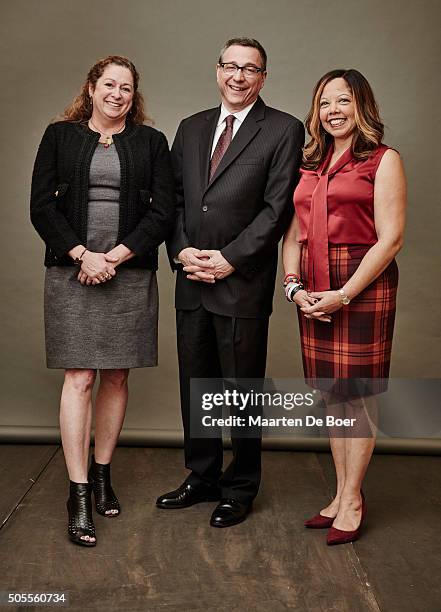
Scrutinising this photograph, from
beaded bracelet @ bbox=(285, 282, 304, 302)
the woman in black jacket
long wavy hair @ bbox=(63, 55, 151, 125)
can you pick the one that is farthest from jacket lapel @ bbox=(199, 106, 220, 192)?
beaded bracelet @ bbox=(285, 282, 304, 302)

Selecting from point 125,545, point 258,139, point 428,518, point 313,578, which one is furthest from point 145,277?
point 428,518

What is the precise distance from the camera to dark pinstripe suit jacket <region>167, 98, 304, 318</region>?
306 cm

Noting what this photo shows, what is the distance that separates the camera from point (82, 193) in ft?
9.84

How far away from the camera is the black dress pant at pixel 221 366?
124 inches

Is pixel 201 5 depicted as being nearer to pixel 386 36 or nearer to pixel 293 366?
pixel 386 36

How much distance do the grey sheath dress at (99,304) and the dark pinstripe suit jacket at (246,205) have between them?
25 cm

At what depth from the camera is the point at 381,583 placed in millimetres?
2680

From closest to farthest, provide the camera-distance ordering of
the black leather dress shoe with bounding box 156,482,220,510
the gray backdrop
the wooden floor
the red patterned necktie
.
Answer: the wooden floor, the red patterned necktie, the black leather dress shoe with bounding box 156,482,220,510, the gray backdrop

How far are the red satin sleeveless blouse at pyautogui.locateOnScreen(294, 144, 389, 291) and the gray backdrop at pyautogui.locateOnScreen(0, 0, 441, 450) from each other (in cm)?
145

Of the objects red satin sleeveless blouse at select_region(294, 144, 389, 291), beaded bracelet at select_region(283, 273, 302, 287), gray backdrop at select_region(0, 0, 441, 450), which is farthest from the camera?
gray backdrop at select_region(0, 0, 441, 450)

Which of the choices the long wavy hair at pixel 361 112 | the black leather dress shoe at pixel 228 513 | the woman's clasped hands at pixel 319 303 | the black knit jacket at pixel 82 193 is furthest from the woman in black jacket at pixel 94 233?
the long wavy hair at pixel 361 112

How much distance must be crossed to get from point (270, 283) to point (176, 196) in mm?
520

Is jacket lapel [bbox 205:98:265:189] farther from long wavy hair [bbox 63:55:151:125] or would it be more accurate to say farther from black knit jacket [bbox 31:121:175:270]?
long wavy hair [bbox 63:55:151:125]

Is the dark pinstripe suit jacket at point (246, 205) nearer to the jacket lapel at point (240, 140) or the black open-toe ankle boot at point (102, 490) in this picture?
the jacket lapel at point (240, 140)
